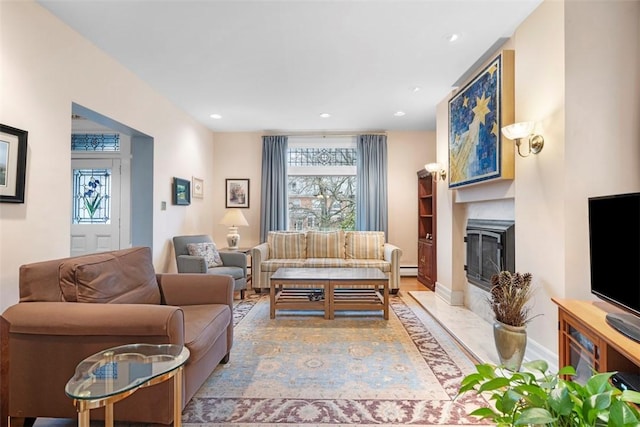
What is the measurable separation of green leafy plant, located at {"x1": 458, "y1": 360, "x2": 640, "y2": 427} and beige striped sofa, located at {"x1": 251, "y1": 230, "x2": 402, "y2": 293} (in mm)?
3914

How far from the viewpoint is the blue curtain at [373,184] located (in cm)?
558

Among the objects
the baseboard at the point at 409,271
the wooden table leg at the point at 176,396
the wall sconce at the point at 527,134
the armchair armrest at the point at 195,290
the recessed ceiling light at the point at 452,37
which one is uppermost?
the recessed ceiling light at the point at 452,37

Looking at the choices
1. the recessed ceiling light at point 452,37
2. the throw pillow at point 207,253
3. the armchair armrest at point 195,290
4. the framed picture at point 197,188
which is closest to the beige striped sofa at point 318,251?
the throw pillow at point 207,253

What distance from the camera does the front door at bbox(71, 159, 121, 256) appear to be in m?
4.32

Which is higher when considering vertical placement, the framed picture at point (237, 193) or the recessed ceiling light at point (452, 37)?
the recessed ceiling light at point (452, 37)

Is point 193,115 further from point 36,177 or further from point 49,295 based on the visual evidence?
point 49,295

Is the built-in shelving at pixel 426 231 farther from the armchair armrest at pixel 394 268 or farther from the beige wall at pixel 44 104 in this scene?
the beige wall at pixel 44 104

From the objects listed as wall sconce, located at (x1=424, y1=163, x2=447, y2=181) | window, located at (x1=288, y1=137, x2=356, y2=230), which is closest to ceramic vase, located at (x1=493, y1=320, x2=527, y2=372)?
wall sconce, located at (x1=424, y1=163, x2=447, y2=181)

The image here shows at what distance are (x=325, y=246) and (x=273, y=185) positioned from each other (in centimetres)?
150

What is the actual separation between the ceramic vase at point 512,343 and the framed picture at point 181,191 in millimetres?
4007

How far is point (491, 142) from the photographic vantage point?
284 centimetres

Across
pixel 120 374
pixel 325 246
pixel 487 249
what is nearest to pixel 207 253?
pixel 325 246

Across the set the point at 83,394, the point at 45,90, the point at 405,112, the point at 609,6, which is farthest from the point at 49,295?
the point at 405,112

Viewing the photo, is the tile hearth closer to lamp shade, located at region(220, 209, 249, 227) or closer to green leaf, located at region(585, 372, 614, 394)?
green leaf, located at region(585, 372, 614, 394)
